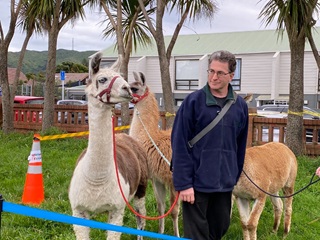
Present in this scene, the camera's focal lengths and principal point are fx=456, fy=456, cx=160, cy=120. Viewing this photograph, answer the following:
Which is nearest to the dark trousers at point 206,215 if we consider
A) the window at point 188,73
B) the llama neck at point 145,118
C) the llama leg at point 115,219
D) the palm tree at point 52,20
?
the llama leg at point 115,219

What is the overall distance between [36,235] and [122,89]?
2.34 m

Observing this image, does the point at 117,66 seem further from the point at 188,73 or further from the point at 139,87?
the point at 188,73

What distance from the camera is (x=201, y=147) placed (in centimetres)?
319

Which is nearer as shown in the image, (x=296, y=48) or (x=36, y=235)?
(x=36, y=235)

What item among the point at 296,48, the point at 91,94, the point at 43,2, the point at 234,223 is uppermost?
the point at 43,2

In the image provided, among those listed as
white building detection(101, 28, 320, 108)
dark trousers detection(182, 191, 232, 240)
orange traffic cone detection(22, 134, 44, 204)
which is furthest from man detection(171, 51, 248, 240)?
white building detection(101, 28, 320, 108)

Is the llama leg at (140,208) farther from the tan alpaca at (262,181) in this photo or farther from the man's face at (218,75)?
the man's face at (218,75)

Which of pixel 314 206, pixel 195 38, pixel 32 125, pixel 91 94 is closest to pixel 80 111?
pixel 32 125

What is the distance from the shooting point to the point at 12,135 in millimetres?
13234

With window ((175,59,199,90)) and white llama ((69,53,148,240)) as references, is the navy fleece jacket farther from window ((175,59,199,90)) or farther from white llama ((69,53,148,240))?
window ((175,59,199,90))

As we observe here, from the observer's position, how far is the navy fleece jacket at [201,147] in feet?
10.3

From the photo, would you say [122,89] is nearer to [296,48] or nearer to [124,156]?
[124,156]

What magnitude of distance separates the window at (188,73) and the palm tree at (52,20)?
68.5ft

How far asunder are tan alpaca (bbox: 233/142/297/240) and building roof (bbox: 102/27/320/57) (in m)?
25.7
